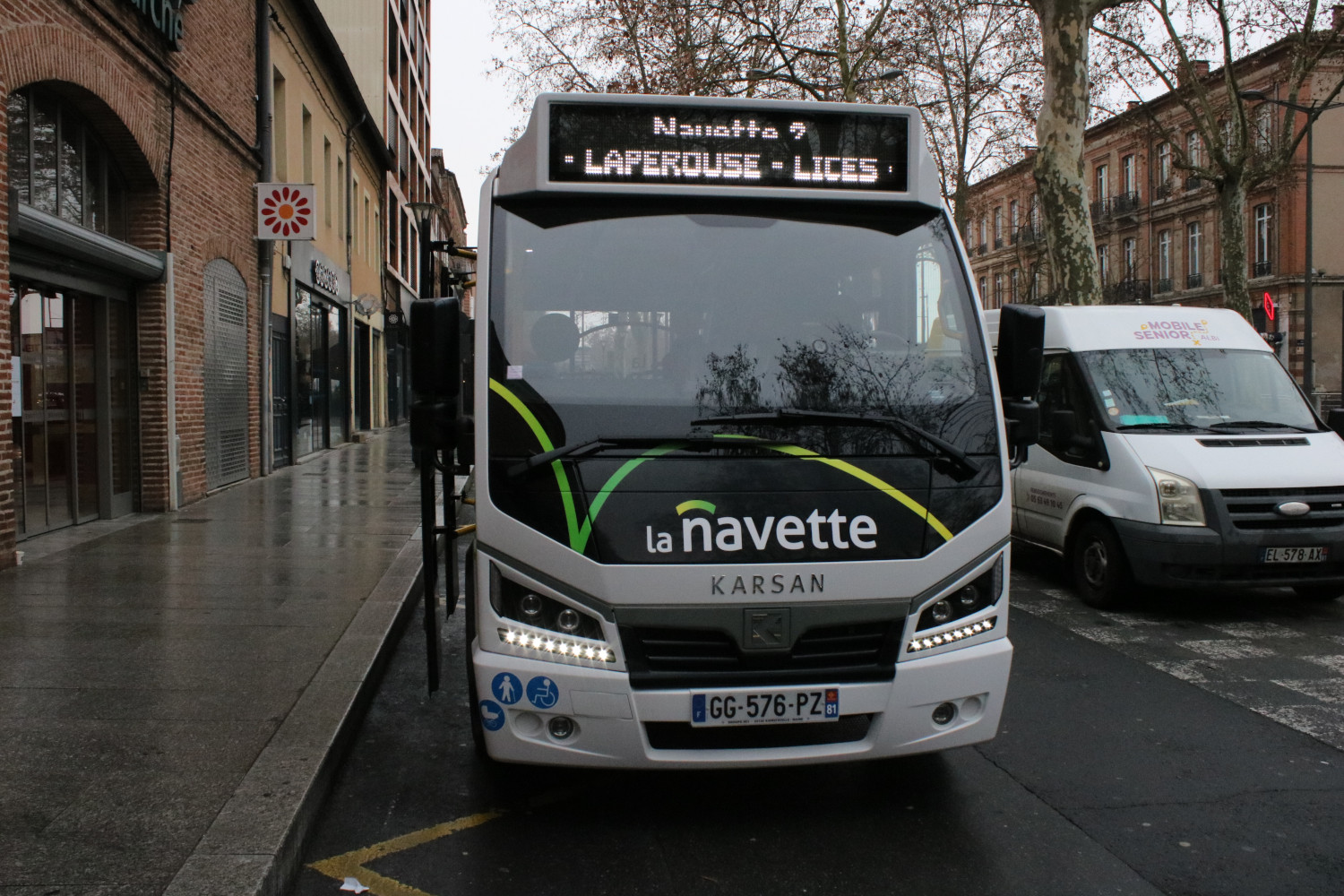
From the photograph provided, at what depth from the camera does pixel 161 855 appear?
3.19 m

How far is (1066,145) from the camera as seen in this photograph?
16.3 m

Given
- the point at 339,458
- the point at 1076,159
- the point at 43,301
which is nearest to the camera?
the point at 43,301

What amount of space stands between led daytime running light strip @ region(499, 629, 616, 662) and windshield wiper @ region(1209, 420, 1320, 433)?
18.7ft

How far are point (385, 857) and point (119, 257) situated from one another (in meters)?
8.06

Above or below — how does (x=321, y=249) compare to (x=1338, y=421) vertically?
above

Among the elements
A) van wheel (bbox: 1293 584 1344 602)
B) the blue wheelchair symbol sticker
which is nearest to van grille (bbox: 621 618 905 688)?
the blue wheelchair symbol sticker

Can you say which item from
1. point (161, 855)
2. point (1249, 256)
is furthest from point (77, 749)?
point (1249, 256)

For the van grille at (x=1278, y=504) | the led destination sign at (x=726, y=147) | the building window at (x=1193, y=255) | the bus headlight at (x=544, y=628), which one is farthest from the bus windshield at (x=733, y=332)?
the building window at (x=1193, y=255)

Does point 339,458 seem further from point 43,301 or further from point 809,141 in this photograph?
point 809,141

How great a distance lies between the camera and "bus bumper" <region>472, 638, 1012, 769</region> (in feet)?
11.6

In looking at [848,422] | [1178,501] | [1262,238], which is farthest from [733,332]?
[1262,238]

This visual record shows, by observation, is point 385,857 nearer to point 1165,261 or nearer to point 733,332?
point 733,332

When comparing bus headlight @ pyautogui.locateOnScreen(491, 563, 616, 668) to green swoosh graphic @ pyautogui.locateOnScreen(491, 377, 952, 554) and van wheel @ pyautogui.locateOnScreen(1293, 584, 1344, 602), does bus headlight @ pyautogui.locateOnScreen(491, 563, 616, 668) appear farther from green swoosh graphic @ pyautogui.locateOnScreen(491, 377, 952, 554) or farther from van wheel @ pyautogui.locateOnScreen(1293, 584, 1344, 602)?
van wheel @ pyautogui.locateOnScreen(1293, 584, 1344, 602)

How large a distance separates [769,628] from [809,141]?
1.80 m
